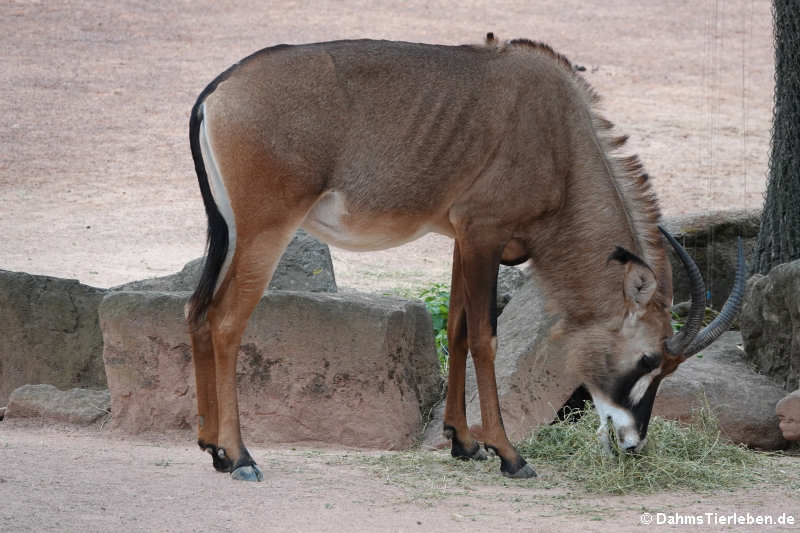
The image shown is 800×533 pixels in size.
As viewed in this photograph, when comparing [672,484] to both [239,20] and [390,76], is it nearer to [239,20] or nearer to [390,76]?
[390,76]

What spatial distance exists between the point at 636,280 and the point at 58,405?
3749mm

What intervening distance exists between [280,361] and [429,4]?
17694mm

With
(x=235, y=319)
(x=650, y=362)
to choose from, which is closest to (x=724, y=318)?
(x=650, y=362)

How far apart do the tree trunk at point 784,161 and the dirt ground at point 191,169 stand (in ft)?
11.2

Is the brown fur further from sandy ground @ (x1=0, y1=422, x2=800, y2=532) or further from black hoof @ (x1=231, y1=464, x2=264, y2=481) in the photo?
sandy ground @ (x1=0, y1=422, x2=800, y2=532)

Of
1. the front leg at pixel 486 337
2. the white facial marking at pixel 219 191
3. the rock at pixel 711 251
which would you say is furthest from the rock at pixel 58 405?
the rock at pixel 711 251

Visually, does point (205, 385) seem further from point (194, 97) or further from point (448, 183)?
point (194, 97)

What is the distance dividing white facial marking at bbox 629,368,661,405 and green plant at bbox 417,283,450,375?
2.19 meters

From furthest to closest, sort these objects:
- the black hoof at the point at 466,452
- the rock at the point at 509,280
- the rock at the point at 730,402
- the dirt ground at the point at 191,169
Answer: the rock at the point at 509,280 < the rock at the point at 730,402 < the black hoof at the point at 466,452 < the dirt ground at the point at 191,169

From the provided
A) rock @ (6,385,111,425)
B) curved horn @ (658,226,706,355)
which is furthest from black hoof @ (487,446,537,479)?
rock @ (6,385,111,425)

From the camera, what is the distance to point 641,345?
20.0 ft

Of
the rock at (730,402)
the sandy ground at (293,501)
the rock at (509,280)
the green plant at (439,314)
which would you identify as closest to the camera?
the sandy ground at (293,501)

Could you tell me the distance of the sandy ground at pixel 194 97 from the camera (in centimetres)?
1370

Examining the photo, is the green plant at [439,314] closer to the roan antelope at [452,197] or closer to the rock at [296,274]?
the rock at [296,274]
